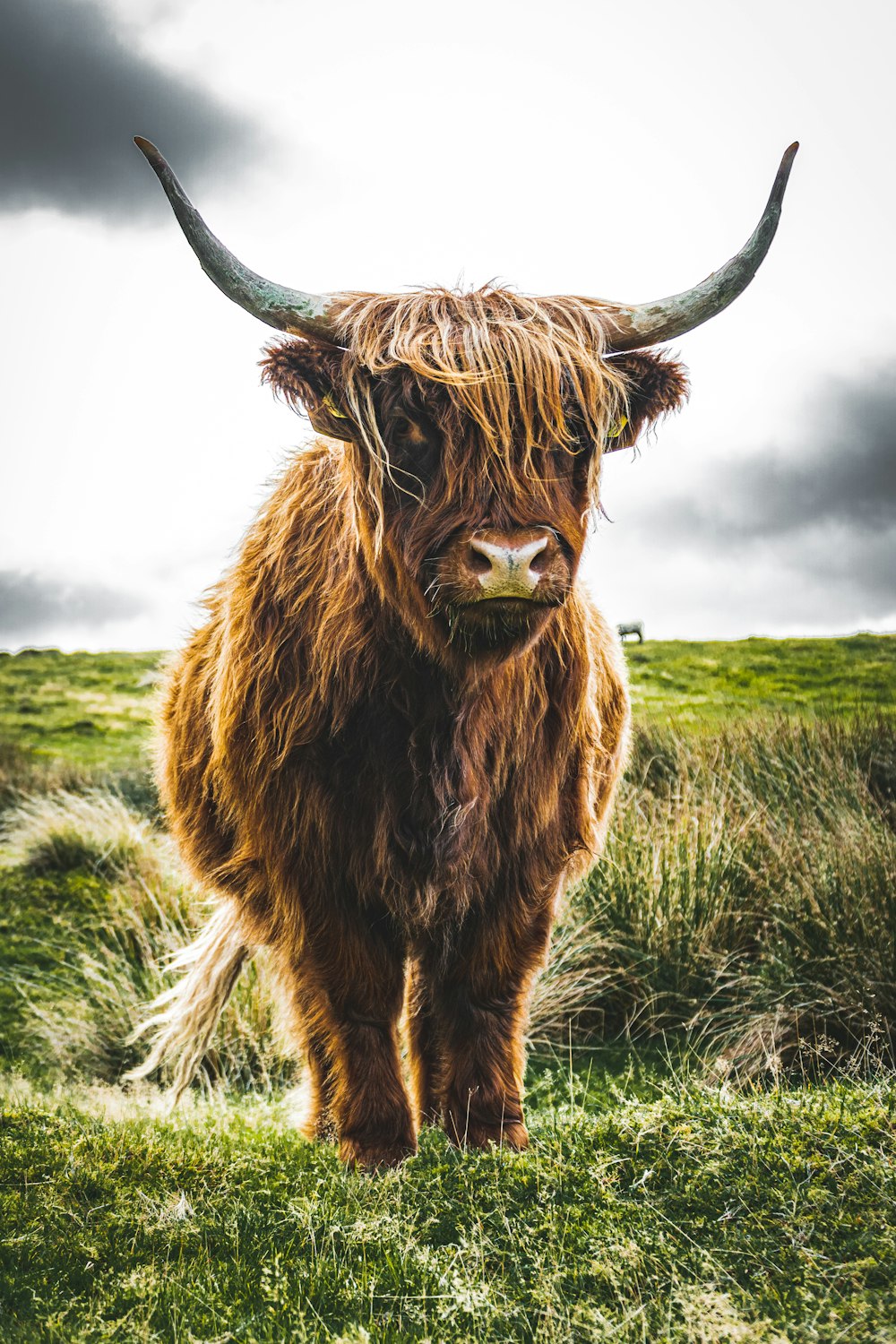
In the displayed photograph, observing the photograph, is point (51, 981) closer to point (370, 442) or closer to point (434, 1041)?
point (434, 1041)

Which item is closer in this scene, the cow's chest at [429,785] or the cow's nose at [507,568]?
the cow's nose at [507,568]

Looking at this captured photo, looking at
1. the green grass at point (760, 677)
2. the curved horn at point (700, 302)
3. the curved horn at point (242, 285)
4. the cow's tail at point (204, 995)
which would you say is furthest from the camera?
the green grass at point (760, 677)

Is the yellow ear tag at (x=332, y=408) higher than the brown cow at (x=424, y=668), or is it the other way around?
the yellow ear tag at (x=332, y=408)

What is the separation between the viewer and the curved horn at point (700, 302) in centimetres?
283

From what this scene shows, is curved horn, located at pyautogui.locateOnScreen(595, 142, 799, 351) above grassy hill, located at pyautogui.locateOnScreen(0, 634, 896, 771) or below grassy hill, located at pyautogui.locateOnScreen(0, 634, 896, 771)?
above

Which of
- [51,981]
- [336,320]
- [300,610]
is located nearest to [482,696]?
[300,610]

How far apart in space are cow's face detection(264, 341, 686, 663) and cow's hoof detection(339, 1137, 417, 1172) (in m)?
1.51

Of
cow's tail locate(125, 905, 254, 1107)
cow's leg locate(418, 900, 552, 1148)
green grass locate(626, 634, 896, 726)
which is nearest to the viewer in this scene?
cow's leg locate(418, 900, 552, 1148)

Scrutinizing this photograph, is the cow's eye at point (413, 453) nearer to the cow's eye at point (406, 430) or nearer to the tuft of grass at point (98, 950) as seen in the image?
the cow's eye at point (406, 430)

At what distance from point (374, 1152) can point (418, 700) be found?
4.45 ft

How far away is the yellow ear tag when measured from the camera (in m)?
2.84

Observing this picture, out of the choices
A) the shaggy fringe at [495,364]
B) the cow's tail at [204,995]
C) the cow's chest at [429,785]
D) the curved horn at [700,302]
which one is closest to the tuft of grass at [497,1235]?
the cow's chest at [429,785]

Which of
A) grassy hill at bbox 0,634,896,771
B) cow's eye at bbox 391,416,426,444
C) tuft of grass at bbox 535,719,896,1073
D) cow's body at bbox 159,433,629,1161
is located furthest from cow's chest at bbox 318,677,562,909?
grassy hill at bbox 0,634,896,771

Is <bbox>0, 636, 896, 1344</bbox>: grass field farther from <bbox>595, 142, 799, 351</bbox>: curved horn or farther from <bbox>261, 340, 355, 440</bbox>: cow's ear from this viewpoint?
<bbox>595, 142, 799, 351</bbox>: curved horn
